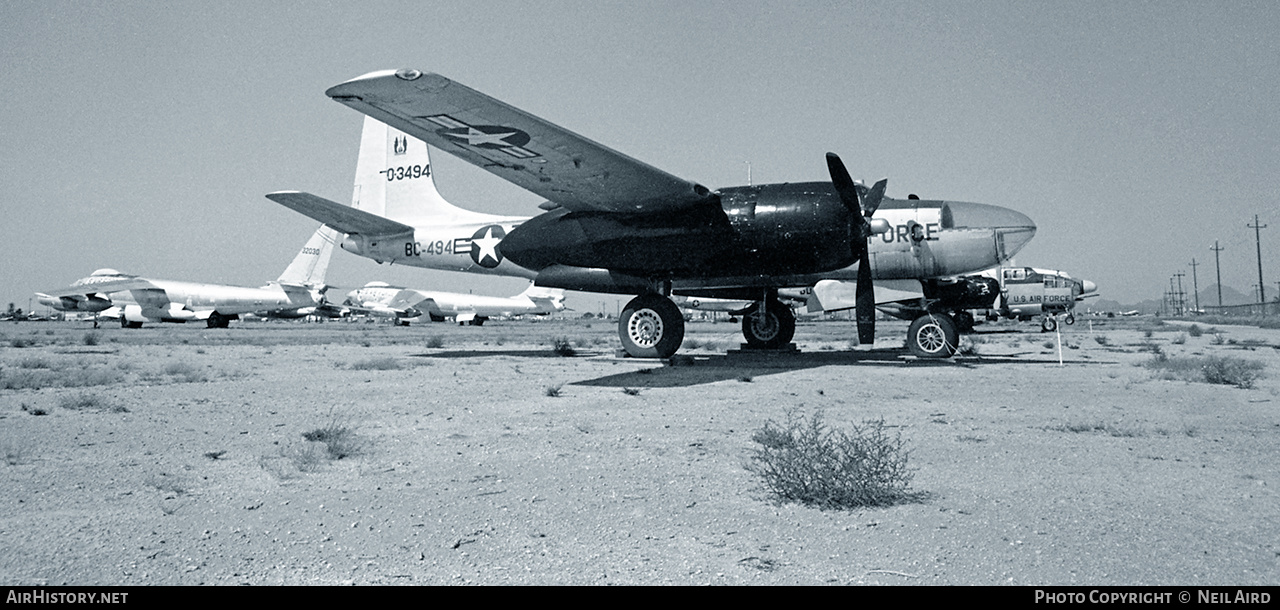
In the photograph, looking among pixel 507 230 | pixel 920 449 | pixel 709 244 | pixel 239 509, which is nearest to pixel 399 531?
pixel 239 509

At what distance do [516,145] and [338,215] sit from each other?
293 inches

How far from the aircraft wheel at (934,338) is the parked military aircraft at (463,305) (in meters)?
Answer: 56.3

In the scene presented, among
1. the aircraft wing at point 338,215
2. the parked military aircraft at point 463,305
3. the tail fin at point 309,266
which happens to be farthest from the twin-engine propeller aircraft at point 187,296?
the aircraft wing at point 338,215

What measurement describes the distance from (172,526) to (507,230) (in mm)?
14166

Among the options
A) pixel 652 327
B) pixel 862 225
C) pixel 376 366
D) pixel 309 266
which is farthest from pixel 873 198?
pixel 309 266

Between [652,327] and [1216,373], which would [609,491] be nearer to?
[652,327]

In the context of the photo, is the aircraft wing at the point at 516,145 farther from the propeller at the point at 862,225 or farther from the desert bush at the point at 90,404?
the desert bush at the point at 90,404

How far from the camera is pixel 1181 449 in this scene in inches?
216

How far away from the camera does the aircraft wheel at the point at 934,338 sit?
14.8 metres

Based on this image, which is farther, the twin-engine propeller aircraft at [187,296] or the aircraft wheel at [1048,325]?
the twin-engine propeller aircraft at [187,296]

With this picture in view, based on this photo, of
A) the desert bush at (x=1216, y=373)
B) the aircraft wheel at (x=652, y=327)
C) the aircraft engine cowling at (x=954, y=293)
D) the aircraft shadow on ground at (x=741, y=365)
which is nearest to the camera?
the desert bush at (x=1216, y=373)

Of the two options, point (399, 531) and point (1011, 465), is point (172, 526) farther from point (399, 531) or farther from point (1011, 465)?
point (1011, 465)

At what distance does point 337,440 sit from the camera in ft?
18.5

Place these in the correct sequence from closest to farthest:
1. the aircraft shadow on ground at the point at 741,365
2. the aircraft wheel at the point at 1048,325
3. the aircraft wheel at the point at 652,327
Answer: the aircraft shadow on ground at the point at 741,365 < the aircraft wheel at the point at 652,327 < the aircraft wheel at the point at 1048,325
